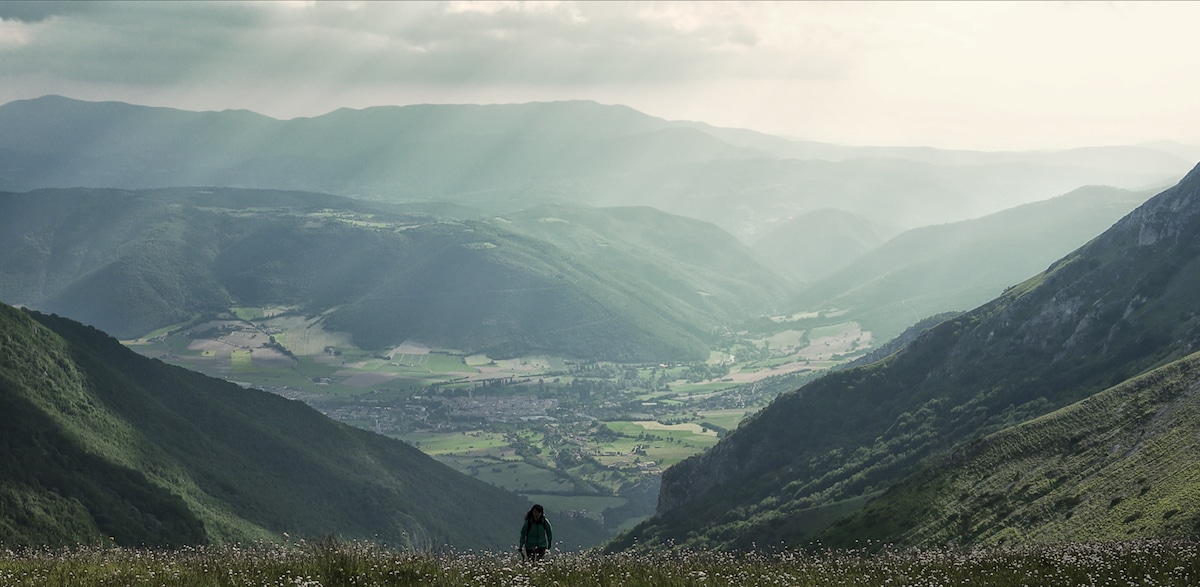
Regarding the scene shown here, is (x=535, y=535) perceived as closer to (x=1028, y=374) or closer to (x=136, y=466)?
(x=136, y=466)

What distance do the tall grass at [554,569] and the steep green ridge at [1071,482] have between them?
37.4 meters

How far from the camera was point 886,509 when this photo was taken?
117062 millimetres

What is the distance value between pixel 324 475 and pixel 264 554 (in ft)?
582

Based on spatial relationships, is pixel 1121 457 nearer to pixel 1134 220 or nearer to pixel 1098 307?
pixel 1098 307

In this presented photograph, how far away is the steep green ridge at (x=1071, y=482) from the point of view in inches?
2817

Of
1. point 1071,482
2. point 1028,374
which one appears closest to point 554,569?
point 1071,482

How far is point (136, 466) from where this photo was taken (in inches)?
5837

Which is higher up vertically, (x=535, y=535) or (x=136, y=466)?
(x=535, y=535)

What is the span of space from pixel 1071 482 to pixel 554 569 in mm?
85484

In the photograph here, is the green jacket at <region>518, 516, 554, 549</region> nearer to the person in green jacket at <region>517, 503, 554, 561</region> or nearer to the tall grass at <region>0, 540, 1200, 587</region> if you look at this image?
the person in green jacket at <region>517, 503, 554, 561</region>

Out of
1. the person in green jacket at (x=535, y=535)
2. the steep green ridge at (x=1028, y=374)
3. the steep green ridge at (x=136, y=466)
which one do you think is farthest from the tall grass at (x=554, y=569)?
the steep green ridge at (x=1028, y=374)

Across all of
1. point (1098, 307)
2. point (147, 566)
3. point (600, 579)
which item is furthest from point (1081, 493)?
point (1098, 307)

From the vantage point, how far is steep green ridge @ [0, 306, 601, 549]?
4793 inches

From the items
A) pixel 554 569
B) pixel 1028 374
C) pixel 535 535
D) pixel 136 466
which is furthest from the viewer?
pixel 1028 374
